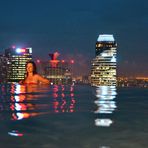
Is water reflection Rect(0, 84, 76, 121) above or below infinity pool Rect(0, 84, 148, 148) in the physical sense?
above

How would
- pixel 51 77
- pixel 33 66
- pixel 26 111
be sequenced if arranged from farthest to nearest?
pixel 51 77, pixel 33 66, pixel 26 111

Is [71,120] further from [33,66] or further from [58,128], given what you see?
[33,66]

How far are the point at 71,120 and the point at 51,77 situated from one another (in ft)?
590

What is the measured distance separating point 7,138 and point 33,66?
143ft

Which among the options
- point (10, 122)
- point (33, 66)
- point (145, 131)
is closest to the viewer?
point (145, 131)

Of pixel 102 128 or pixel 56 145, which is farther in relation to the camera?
pixel 102 128

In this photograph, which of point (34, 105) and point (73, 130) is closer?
point (73, 130)

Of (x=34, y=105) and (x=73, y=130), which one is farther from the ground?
(x=34, y=105)

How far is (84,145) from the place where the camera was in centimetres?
991

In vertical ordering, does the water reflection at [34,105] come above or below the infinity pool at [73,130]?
above

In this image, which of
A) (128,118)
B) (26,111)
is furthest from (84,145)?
(26,111)

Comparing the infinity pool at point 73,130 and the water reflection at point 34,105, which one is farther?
the water reflection at point 34,105

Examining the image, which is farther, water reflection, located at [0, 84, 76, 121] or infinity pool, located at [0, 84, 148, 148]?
water reflection, located at [0, 84, 76, 121]

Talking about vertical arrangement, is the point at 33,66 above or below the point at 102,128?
above
